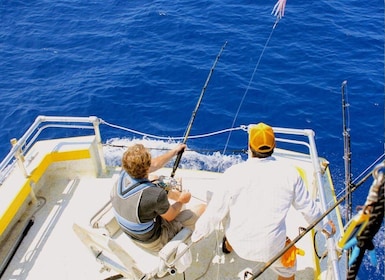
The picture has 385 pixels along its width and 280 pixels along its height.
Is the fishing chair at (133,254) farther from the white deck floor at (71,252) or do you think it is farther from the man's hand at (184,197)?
the man's hand at (184,197)

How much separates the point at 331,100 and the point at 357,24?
486 cm

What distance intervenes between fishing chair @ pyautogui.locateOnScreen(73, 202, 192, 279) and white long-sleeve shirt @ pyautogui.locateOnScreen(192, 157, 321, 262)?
1.77ft

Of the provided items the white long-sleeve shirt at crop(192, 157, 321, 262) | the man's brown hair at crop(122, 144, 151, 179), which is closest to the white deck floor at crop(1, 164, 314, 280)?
the man's brown hair at crop(122, 144, 151, 179)

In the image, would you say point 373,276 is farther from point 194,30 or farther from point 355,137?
point 194,30

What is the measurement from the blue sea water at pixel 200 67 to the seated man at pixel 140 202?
4390 millimetres

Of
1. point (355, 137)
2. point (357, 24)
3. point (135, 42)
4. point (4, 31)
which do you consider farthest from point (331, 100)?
point (4, 31)

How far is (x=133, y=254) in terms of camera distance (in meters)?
4.05

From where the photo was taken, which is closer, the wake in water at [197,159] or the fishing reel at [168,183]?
the fishing reel at [168,183]

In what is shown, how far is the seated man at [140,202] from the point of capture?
142 inches

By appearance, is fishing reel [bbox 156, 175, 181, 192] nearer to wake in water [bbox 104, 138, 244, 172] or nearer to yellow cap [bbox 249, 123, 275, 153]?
yellow cap [bbox 249, 123, 275, 153]

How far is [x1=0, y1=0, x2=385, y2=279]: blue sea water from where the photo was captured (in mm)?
9992

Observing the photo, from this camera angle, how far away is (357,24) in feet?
45.4

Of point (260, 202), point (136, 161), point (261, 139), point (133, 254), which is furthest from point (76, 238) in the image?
point (261, 139)

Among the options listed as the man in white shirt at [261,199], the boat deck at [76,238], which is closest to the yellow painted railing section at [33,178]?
the boat deck at [76,238]
